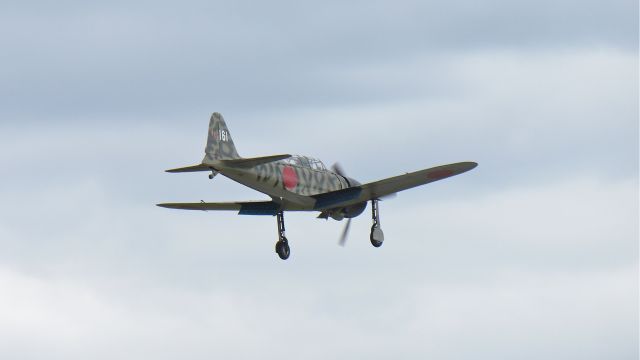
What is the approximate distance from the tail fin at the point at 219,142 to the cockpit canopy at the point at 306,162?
2.40 metres

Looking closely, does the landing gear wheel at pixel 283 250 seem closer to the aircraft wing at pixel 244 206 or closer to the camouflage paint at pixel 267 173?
the aircraft wing at pixel 244 206

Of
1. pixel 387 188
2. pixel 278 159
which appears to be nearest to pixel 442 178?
pixel 387 188

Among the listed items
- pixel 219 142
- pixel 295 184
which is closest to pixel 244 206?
pixel 295 184

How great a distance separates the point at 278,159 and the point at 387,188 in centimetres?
779

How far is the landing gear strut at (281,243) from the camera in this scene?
81.4 m

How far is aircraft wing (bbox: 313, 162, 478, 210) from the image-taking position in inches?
3125

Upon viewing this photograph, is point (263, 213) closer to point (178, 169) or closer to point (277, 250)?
point (277, 250)

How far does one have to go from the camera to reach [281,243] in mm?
81500

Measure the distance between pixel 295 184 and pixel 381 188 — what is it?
3098 mm

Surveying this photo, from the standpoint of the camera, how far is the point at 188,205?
276 feet

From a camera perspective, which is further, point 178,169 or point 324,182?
point 324,182

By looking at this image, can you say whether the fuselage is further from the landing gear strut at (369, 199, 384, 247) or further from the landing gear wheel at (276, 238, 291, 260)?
the landing gear wheel at (276, 238, 291, 260)

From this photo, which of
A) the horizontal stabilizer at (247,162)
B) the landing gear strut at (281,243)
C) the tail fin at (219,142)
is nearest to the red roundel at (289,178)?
the tail fin at (219,142)

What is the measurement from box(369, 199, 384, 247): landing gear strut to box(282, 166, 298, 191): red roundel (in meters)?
3.50
